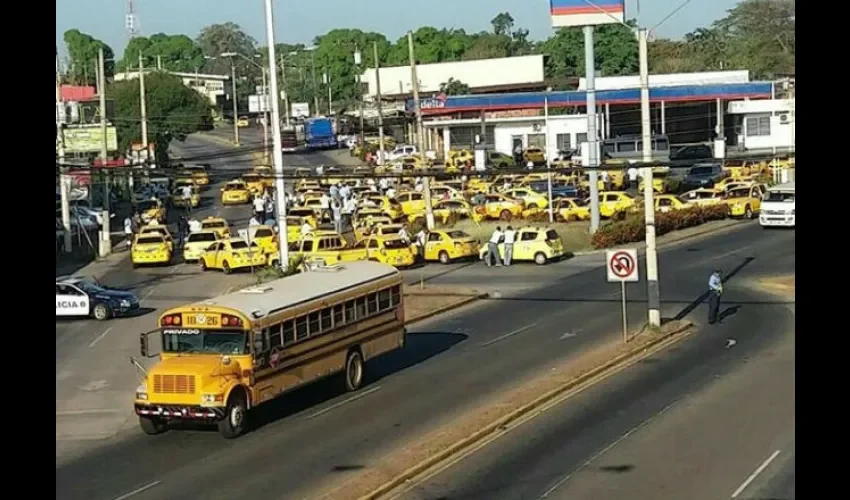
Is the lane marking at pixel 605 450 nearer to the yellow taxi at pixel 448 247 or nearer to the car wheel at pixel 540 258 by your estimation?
the car wheel at pixel 540 258

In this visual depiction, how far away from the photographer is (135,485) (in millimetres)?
16359

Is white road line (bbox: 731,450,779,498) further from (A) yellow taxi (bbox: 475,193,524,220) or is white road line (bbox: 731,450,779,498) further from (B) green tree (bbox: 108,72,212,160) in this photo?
(B) green tree (bbox: 108,72,212,160)

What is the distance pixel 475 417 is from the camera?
60.6 ft

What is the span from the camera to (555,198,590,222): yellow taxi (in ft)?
164

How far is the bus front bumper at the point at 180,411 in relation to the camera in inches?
731

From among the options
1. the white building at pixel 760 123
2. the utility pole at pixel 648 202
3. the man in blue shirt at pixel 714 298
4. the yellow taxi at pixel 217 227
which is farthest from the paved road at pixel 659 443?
the white building at pixel 760 123

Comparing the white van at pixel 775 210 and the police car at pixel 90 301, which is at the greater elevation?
the white van at pixel 775 210

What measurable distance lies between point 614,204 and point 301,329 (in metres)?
31.4

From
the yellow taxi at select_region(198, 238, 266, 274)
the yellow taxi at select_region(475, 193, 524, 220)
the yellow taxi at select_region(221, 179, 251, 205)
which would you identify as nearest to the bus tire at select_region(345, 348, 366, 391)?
the yellow taxi at select_region(198, 238, 266, 274)

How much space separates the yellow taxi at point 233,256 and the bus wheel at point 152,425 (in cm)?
2307

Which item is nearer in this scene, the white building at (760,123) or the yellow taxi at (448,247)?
the yellow taxi at (448,247)
